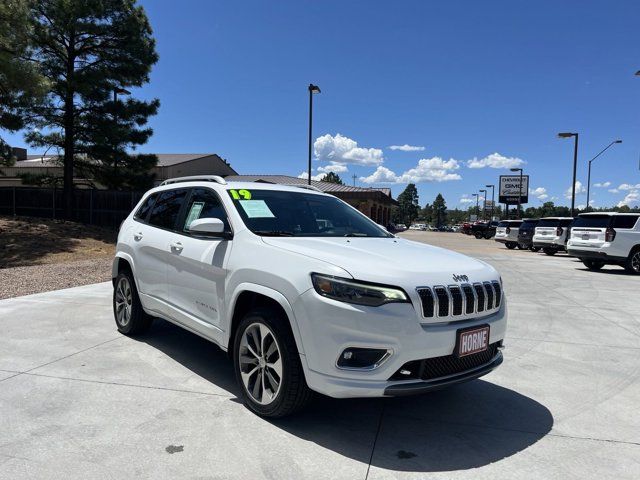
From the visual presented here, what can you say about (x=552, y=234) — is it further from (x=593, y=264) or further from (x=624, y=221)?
(x=624, y=221)

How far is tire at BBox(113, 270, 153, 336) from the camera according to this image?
5.46 meters

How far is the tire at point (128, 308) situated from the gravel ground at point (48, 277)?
3644 millimetres

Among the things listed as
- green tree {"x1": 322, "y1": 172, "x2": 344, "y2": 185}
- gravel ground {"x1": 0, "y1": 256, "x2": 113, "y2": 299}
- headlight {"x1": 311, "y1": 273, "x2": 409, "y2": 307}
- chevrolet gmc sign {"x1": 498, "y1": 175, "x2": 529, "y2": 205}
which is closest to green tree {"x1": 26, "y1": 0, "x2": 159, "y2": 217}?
gravel ground {"x1": 0, "y1": 256, "x2": 113, "y2": 299}

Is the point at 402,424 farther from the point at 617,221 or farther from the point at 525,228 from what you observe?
the point at 525,228

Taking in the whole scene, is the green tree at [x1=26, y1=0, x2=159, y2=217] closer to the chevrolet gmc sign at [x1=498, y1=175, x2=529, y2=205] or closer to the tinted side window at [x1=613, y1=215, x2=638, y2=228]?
the tinted side window at [x1=613, y1=215, x2=638, y2=228]

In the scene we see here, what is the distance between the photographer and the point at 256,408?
3529mm

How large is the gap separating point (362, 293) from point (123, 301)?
3.84m

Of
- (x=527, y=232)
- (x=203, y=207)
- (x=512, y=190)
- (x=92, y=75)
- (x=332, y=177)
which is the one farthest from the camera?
(x=332, y=177)

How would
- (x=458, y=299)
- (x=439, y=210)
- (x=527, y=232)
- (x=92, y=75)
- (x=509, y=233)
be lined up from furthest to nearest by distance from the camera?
(x=439, y=210) < (x=509, y=233) < (x=527, y=232) < (x=92, y=75) < (x=458, y=299)

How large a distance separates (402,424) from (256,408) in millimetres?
1082

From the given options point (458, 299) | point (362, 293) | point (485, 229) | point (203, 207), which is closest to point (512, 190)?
point (485, 229)

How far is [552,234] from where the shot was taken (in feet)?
72.2

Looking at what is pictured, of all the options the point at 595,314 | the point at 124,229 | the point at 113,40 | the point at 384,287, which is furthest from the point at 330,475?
the point at 113,40

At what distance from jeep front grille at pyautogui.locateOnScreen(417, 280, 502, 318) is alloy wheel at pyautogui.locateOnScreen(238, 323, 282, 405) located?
3.51 ft
